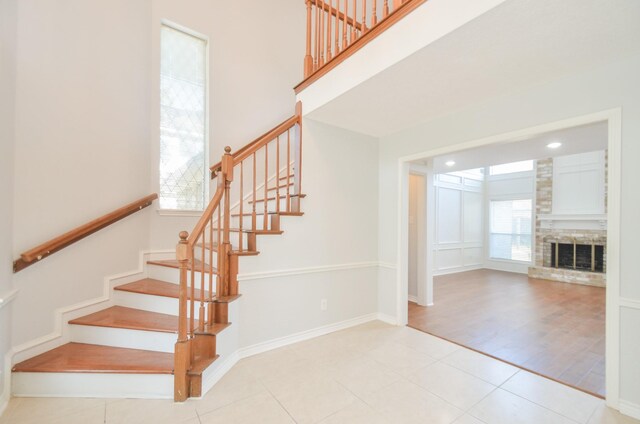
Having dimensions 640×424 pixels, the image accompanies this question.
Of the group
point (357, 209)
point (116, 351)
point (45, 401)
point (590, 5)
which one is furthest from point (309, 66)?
point (45, 401)

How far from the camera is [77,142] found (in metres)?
2.49

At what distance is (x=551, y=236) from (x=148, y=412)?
8310 mm

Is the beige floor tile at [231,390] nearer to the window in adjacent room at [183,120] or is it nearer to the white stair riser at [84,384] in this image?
the white stair riser at [84,384]

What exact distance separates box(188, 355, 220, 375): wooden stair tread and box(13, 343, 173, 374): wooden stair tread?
144 mm

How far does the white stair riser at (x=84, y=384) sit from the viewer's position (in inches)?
76.0

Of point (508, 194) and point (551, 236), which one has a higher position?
point (508, 194)

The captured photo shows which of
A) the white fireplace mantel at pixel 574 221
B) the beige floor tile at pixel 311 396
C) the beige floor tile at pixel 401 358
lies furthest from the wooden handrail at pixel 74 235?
the white fireplace mantel at pixel 574 221

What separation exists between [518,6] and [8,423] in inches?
149

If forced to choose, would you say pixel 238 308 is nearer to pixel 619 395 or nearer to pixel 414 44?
pixel 414 44

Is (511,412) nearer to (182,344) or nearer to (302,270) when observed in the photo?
(302,270)

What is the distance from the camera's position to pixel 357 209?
11.6 feet

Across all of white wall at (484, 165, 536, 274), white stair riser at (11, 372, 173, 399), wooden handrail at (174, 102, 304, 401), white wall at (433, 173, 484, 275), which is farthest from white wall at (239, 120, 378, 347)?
white wall at (484, 165, 536, 274)

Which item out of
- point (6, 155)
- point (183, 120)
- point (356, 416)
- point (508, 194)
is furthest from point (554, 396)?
point (508, 194)

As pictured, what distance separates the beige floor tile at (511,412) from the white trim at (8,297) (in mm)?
3197
